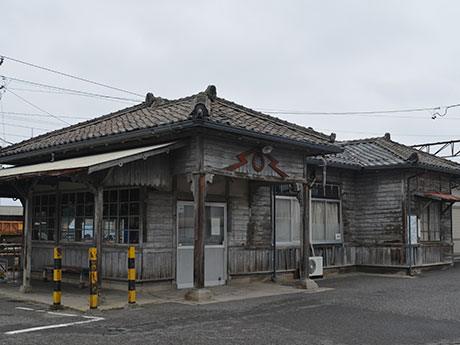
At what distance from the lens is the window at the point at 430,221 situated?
16309 millimetres

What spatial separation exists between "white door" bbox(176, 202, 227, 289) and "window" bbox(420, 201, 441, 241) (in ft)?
23.2

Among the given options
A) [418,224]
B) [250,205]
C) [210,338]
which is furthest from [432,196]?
[210,338]

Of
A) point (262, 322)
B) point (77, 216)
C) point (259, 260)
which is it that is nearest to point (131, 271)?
point (262, 322)

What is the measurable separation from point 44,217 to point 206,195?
4700mm

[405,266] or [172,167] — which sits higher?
[172,167]

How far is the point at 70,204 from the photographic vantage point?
503 inches

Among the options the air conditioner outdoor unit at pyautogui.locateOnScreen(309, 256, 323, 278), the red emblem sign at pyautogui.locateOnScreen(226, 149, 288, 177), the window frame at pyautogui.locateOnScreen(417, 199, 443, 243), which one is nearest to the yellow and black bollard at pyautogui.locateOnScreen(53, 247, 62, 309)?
the red emblem sign at pyautogui.locateOnScreen(226, 149, 288, 177)

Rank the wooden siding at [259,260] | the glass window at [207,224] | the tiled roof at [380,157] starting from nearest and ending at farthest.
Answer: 1. the glass window at [207,224]
2. the wooden siding at [259,260]
3. the tiled roof at [380,157]

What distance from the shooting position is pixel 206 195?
11883mm

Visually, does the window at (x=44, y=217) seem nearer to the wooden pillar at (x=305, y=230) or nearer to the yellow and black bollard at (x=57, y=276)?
the yellow and black bollard at (x=57, y=276)

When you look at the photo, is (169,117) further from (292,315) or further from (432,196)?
(432,196)

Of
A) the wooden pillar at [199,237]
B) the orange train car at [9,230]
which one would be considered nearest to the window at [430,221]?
the wooden pillar at [199,237]

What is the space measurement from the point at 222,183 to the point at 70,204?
3.78 m

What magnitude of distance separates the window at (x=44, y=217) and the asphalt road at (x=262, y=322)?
12.3ft
